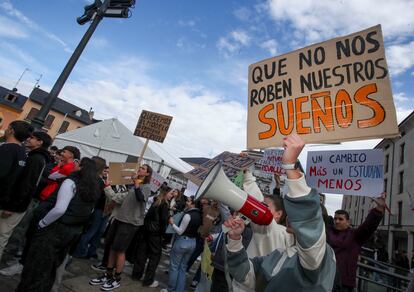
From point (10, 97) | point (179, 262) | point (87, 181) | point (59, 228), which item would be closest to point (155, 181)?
point (179, 262)

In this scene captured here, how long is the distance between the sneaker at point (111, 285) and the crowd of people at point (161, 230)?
14mm

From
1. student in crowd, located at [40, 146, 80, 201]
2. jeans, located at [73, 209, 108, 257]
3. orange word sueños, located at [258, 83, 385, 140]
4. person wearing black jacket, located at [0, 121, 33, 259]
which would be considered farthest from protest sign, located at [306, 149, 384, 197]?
jeans, located at [73, 209, 108, 257]

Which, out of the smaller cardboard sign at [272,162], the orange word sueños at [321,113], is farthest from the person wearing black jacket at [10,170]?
the smaller cardboard sign at [272,162]

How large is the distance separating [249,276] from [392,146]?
101 ft

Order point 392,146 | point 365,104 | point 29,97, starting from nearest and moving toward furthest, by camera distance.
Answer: point 365,104
point 392,146
point 29,97

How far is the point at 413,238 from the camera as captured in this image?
66.0 feet

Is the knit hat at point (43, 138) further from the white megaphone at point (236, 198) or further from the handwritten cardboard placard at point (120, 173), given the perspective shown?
the white megaphone at point (236, 198)

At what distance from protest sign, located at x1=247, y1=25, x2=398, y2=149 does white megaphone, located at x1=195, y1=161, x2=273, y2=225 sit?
1026mm

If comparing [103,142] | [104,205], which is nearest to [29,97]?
[103,142]

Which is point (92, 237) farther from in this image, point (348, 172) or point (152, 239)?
point (348, 172)

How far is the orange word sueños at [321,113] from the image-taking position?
2.34 metres

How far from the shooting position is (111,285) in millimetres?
4340

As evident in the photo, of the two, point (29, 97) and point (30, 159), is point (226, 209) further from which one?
point (29, 97)

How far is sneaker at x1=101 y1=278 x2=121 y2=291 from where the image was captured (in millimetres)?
4254
